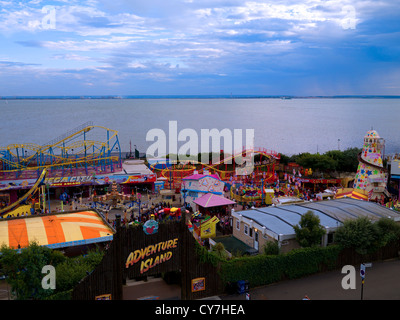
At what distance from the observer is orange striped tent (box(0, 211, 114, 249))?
749 inches

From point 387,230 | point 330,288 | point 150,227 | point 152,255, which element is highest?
point 150,227

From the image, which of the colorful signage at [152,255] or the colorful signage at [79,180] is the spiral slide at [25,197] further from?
the colorful signage at [152,255]

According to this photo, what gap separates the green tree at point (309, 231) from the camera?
19266mm

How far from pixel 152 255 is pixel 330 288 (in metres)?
8.48

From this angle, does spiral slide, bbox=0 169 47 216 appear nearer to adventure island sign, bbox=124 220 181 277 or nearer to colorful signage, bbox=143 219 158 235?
adventure island sign, bbox=124 220 181 277

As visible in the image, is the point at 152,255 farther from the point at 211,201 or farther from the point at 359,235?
the point at 211,201

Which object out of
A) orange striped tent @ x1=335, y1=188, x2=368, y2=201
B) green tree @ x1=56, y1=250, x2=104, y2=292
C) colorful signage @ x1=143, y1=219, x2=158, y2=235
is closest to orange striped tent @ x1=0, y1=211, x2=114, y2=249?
green tree @ x1=56, y1=250, x2=104, y2=292

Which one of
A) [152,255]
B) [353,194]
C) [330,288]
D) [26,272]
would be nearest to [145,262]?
[152,255]

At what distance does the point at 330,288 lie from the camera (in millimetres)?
17672

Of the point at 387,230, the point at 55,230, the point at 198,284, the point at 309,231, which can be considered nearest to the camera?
the point at 198,284

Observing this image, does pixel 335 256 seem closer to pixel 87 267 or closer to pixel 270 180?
pixel 87 267

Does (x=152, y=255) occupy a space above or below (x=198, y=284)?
above
